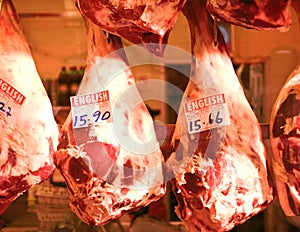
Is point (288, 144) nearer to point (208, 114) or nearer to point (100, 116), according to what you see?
point (208, 114)

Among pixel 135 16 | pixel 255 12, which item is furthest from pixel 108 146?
pixel 255 12

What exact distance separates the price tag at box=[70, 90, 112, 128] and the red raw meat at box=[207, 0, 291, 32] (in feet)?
0.92

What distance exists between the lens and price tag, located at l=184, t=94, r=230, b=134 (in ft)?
4.05

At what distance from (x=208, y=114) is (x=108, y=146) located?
0.68 feet

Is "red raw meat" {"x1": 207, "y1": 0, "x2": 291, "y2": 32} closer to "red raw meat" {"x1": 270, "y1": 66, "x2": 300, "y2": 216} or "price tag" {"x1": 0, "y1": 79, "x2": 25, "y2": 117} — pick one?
"red raw meat" {"x1": 270, "y1": 66, "x2": 300, "y2": 216}

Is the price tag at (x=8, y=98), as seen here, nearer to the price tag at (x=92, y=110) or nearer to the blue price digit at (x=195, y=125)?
the price tag at (x=92, y=110)

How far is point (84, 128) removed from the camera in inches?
49.1

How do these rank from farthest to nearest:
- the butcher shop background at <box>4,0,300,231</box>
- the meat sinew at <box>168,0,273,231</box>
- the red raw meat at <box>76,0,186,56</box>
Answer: the butcher shop background at <box>4,0,300,231</box>, the meat sinew at <box>168,0,273,231</box>, the red raw meat at <box>76,0,186,56</box>

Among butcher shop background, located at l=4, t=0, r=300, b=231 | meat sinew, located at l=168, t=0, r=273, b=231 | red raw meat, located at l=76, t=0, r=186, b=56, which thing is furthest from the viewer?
butcher shop background, located at l=4, t=0, r=300, b=231

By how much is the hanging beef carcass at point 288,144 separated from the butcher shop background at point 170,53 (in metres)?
0.18

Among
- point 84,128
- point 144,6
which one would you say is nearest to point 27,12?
point 84,128

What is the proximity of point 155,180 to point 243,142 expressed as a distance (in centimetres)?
19

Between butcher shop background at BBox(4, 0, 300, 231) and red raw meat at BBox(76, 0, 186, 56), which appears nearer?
red raw meat at BBox(76, 0, 186, 56)

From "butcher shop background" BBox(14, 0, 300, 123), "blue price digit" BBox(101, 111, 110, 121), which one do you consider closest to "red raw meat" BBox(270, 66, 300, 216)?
"butcher shop background" BBox(14, 0, 300, 123)
